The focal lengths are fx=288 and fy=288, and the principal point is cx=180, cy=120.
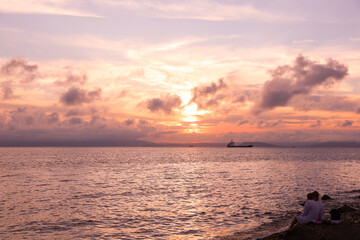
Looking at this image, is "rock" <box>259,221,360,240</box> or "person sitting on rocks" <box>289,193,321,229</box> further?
"person sitting on rocks" <box>289,193,321,229</box>

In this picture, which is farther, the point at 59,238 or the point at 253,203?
the point at 253,203

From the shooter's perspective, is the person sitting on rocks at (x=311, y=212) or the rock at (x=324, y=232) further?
the person sitting on rocks at (x=311, y=212)

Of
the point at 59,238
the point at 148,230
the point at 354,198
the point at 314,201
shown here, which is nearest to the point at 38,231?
the point at 59,238

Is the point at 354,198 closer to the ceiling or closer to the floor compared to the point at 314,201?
closer to the floor

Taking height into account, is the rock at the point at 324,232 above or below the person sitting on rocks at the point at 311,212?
below

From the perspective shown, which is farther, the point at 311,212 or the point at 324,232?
the point at 311,212

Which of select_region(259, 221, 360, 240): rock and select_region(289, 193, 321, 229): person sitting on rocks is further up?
select_region(289, 193, 321, 229): person sitting on rocks

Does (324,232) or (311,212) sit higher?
(311,212)

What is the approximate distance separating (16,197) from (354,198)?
41.8m

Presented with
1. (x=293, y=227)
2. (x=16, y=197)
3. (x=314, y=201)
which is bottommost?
(x=16, y=197)

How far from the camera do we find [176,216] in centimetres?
2572

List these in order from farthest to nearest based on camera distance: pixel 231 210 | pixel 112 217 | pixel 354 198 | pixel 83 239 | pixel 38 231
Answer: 1. pixel 354 198
2. pixel 231 210
3. pixel 112 217
4. pixel 38 231
5. pixel 83 239

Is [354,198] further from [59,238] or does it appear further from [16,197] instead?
[16,197]

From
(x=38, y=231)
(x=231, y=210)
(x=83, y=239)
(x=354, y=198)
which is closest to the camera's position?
(x=83, y=239)
